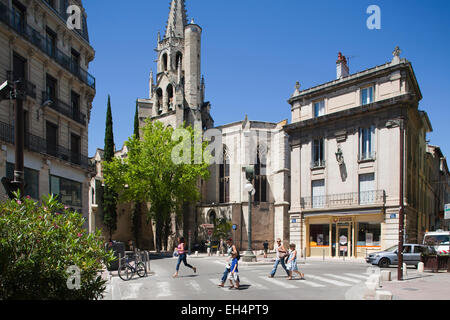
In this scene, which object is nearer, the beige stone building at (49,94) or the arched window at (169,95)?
the beige stone building at (49,94)

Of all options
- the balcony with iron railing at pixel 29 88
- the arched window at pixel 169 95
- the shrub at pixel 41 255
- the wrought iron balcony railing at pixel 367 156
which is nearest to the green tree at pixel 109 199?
the arched window at pixel 169 95

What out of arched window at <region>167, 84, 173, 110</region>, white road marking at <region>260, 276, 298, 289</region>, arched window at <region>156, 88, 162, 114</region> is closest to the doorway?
white road marking at <region>260, 276, 298, 289</region>

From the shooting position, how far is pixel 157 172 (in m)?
34.4

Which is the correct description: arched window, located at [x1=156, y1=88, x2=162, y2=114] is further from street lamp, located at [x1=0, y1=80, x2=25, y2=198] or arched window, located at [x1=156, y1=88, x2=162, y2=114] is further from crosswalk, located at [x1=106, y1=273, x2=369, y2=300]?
street lamp, located at [x1=0, y1=80, x2=25, y2=198]

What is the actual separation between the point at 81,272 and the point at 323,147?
2608cm

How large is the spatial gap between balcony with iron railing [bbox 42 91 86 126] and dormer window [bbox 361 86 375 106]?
62.4 ft

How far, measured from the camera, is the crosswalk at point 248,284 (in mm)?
11289

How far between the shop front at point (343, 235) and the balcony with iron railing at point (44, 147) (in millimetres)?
16413

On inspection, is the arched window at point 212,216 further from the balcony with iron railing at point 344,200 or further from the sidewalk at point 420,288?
the sidewalk at point 420,288

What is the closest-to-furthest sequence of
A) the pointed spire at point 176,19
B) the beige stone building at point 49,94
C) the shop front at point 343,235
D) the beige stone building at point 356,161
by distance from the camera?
the beige stone building at point 49,94 < the beige stone building at point 356,161 < the shop front at point 343,235 < the pointed spire at point 176,19

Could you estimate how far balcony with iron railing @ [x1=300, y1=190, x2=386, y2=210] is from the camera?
85.1 feet

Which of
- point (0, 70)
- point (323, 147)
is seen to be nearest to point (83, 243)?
point (0, 70)

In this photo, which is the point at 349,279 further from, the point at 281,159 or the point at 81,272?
the point at 281,159

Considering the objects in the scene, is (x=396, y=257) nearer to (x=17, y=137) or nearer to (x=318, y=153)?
(x=318, y=153)
